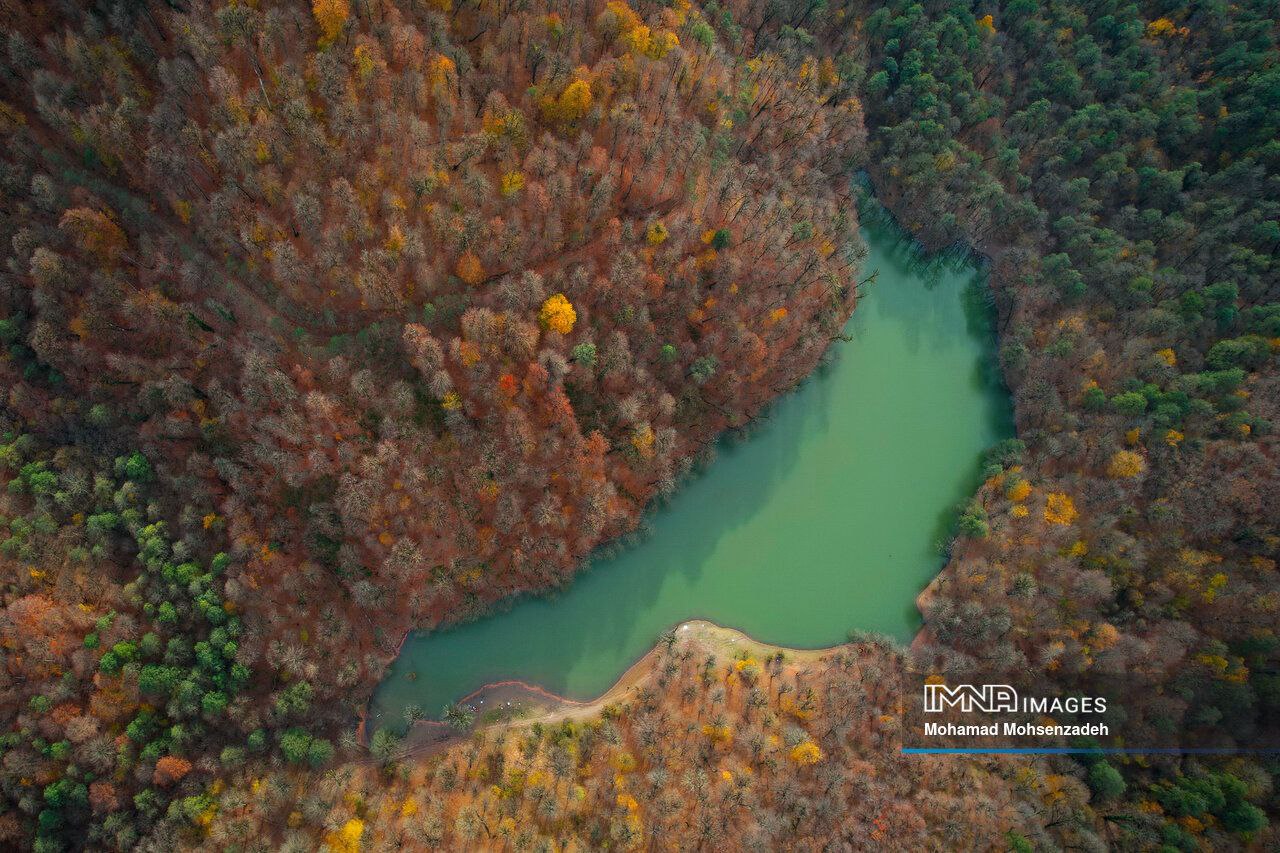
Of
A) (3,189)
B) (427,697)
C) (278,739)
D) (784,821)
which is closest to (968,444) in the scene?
(784,821)

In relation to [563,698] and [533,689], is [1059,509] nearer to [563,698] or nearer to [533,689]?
[563,698]

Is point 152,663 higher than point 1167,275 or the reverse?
the reverse

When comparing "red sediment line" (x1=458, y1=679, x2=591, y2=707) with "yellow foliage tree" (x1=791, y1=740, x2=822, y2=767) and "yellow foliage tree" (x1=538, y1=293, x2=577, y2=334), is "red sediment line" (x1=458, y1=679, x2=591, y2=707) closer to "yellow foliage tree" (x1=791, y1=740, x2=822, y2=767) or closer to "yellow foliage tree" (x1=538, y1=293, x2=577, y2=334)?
"yellow foliage tree" (x1=791, y1=740, x2=822, y2=767)

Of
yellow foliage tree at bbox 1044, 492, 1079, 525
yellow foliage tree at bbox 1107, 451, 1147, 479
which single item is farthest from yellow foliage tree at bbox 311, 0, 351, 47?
yellow foliage tree at bbox 1107, 451, 1147, 479

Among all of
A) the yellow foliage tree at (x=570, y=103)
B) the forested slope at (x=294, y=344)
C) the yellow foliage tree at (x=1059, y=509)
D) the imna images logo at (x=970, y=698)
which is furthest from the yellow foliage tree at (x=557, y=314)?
the yellow foliage tree at (x=1059, y=509)

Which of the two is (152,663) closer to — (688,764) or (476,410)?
(476,410)
